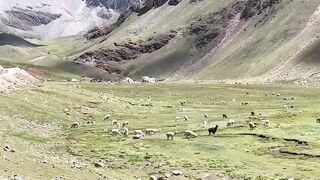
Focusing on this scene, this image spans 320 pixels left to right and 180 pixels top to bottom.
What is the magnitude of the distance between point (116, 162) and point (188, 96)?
294 ft

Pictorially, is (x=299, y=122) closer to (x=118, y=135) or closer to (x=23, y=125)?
(x=118, y=135)

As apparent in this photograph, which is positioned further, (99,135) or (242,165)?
(99,135)

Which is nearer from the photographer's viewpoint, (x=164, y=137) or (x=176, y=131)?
(x=164, y=137)

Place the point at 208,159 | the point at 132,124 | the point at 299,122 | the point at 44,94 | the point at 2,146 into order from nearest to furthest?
1. the point at 2,146
2. the point at 208,159
3. the point at 299,122
4. the point at 132,124
5. the point at 44,94

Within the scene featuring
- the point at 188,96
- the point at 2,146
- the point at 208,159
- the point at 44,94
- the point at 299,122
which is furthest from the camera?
the point at 188,96

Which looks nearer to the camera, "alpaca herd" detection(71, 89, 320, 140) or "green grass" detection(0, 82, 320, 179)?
"green grass" detection(0, 82, 320, 179)

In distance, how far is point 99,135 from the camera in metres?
74.2

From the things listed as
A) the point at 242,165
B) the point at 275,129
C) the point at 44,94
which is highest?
the point at 44,94

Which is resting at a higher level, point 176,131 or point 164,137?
point 176,131

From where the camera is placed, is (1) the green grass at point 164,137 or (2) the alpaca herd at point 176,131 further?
(2) the alpaca herd at point 176,131

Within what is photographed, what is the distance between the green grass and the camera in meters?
50.7

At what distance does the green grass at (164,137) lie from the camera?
166ft

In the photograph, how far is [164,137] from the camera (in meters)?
69.2

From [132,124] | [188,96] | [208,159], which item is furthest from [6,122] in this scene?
[188,96]
